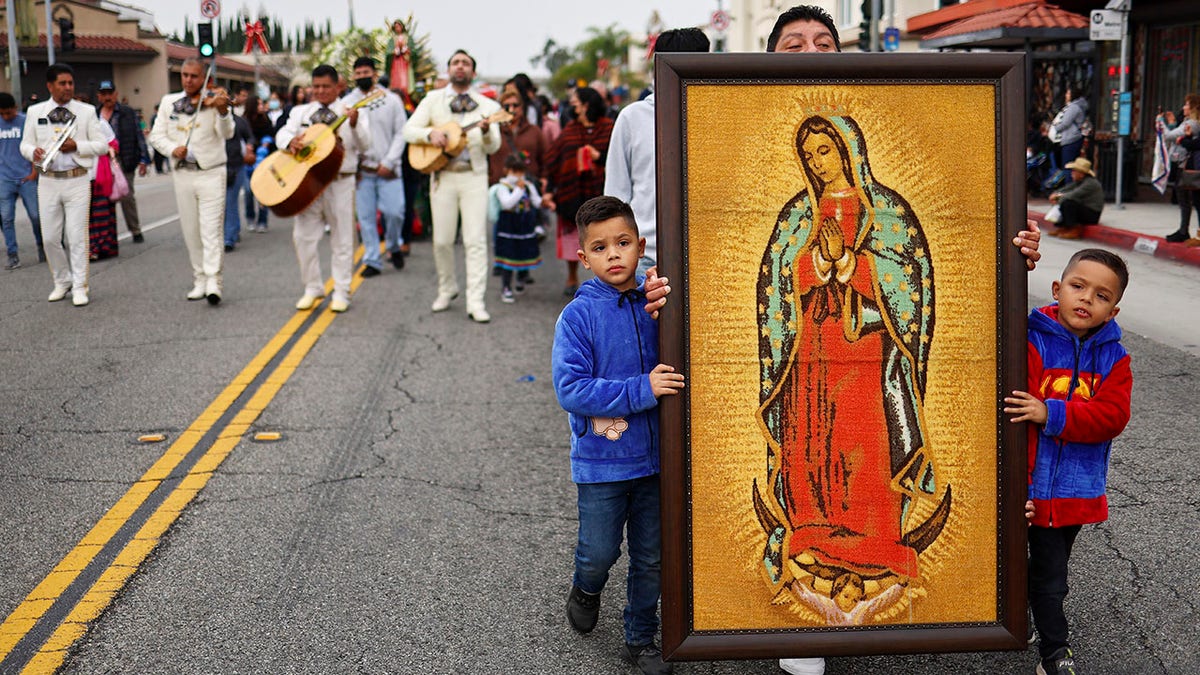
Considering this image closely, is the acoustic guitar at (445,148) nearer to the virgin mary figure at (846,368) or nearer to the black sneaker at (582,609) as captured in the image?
the black sneaker at (582,609)

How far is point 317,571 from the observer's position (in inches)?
197

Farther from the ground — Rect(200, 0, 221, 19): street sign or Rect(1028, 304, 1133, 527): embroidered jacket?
Rect(200, 0, 221, 19): street sign

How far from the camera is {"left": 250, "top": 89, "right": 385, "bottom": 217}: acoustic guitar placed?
35.1ft

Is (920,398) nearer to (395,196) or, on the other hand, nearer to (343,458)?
(343,458)

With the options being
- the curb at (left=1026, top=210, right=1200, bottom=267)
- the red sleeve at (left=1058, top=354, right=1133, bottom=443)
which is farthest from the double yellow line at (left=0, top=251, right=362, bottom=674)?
the curb at (left=1026, top=210, right=1200, bottom=267)

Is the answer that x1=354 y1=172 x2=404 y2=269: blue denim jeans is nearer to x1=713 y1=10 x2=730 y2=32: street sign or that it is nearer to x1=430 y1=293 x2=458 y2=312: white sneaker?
x1=430 y1=293 x2=458 y2=312: white sneaker

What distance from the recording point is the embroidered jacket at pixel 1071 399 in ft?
12.1

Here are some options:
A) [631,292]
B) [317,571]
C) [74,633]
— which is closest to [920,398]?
[631,292]

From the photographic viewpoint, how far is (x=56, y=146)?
1131cm

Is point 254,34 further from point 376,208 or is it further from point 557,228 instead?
point 557,228

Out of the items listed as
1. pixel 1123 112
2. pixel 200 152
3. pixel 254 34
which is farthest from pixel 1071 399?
pixel 1123 112

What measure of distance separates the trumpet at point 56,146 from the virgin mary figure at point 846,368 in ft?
30.7

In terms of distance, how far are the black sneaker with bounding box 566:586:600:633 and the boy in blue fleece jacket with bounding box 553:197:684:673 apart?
0.29 meters

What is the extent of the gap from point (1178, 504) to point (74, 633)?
174 inches
